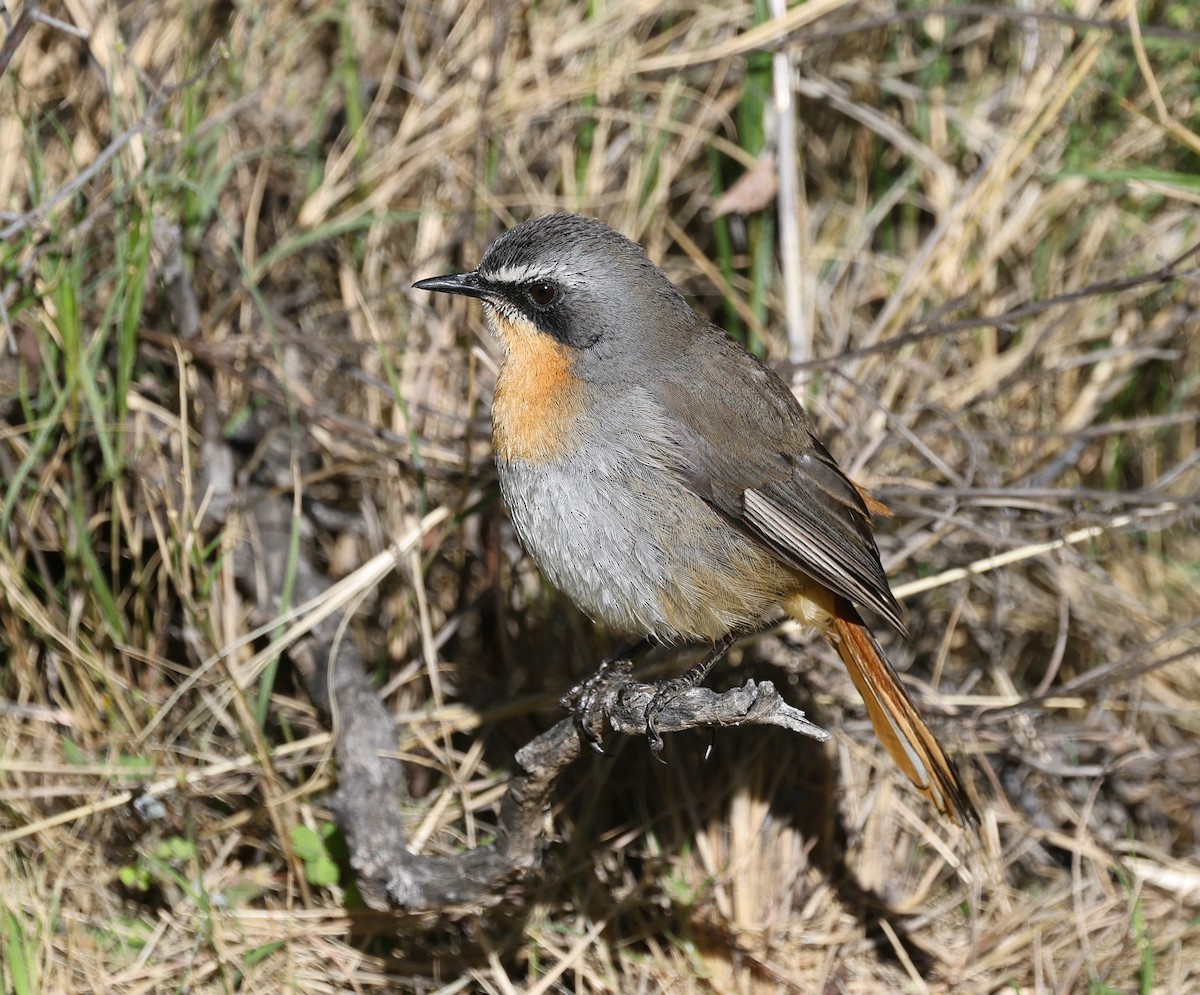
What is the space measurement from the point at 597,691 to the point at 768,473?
835mm

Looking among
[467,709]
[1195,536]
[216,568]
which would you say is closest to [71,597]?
[216,568]

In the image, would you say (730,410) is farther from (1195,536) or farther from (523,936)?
(1195,536)

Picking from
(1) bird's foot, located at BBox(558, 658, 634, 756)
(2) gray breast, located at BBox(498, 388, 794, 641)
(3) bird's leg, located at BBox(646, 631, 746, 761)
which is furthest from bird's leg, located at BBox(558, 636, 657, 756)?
(2) gray breast, located at BBox(498, 388, 794, 641)

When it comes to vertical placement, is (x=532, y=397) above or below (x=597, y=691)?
above

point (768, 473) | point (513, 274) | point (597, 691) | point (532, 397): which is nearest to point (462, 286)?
point (513, 274)

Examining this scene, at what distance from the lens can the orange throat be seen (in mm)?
3795

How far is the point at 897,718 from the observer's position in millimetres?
4031

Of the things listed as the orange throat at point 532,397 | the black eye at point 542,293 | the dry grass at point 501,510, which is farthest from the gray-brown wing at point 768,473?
the dry grass at point 501,510

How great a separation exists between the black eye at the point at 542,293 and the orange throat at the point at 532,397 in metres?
0.08

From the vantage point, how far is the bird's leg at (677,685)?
3.63 m

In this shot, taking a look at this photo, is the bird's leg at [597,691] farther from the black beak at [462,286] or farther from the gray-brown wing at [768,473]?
the black beak at [462,286]

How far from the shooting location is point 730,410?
400cm

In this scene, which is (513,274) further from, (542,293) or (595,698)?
(595,698)

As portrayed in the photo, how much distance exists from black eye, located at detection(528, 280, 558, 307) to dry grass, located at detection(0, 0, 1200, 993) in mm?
724
